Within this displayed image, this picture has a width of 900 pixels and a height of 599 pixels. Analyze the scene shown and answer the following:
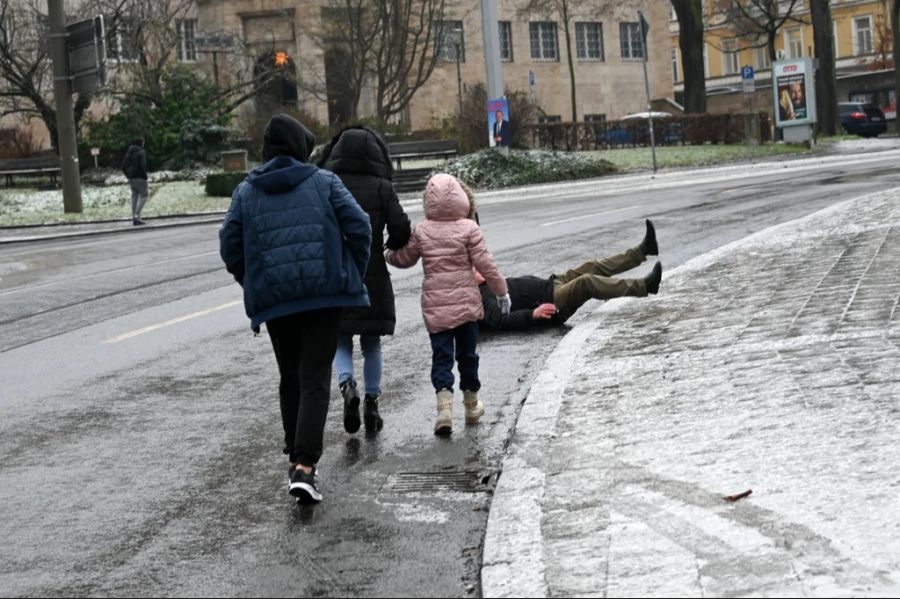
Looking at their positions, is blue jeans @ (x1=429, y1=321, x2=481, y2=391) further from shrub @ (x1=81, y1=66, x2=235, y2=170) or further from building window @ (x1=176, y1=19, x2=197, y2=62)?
building window @ (x1=176, y1=19, x2=197, y2=62)

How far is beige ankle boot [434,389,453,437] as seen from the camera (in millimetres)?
8414

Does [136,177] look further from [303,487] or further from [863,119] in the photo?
[863,119]

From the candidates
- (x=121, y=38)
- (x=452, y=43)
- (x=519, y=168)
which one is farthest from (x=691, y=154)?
(x=452, y=43)

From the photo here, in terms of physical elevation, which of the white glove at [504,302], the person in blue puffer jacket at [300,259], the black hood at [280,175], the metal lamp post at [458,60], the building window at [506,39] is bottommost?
the white glove at [504,302]

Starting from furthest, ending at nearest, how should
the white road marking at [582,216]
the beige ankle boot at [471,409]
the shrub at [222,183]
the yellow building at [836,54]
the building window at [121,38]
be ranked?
the yellow building at [836,54], the building window at [121,38], the shrub at [222,183], the white road marking at [582,216], the beige ankle boot at [471,409]

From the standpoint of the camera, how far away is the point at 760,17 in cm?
8138

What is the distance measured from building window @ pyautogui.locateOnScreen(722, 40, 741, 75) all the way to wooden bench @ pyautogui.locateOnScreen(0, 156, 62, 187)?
65.0 metres

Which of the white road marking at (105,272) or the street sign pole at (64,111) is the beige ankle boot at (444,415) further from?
the street sign pole at (64,111)

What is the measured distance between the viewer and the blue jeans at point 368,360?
28.6ft

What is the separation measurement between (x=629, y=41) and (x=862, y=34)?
25.5 m

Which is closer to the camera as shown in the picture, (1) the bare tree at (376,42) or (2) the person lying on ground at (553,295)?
(2) the person lying on ground at (553,295)

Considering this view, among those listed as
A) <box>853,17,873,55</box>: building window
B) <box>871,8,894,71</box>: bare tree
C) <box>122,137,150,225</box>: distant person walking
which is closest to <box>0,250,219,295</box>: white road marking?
<box>122,137,150,225</box>: distant person walking

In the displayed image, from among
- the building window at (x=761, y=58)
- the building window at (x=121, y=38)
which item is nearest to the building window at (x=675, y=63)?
the building window at (x=761, y=58)


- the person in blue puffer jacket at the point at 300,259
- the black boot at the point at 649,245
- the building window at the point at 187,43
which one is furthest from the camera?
the building window at the point at 187,43
